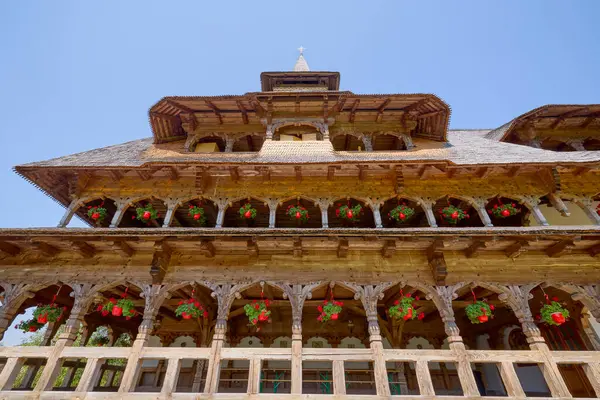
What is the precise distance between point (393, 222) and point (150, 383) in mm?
12023

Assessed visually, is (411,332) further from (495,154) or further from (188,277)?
(188,277)

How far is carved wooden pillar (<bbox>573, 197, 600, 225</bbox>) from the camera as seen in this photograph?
9.73 m

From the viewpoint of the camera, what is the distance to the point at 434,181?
36.4ft

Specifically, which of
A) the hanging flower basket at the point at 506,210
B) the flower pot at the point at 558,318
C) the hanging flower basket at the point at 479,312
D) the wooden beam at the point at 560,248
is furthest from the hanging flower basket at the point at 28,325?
the wooden beam at the point at 560,248

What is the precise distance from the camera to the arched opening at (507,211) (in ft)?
33.4

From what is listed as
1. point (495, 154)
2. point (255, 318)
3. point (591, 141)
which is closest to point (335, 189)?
point (255, 318)

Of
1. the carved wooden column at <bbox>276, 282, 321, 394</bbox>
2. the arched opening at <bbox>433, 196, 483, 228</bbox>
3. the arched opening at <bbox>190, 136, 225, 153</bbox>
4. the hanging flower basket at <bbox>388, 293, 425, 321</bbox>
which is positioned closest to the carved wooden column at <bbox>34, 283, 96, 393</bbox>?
the carved wooden column at <bbox>276, 282, 321, 394</bbox>

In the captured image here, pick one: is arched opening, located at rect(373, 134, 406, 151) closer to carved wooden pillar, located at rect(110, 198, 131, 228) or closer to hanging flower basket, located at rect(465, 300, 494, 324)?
hanging flower basket, located at rect(465, 300, 494, 324)

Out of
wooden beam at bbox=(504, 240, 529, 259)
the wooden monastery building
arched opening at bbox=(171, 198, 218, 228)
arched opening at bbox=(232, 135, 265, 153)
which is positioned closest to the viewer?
the wooden monastery building

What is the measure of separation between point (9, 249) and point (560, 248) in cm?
1625

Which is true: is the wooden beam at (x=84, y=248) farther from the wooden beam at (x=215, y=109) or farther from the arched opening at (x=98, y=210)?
the wooden beam at (x=215, y=109)

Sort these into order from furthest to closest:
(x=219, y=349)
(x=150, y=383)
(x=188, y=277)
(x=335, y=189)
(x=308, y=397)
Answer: (x=150, y=383) → (x=335, y=189) → (x=188, y=277) → (x=219, y=349) → (x=308, y=397)

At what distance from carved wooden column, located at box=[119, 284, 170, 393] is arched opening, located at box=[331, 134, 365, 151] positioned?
1015cm

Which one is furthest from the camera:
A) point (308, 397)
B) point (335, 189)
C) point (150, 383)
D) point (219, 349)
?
point (150, 383)
